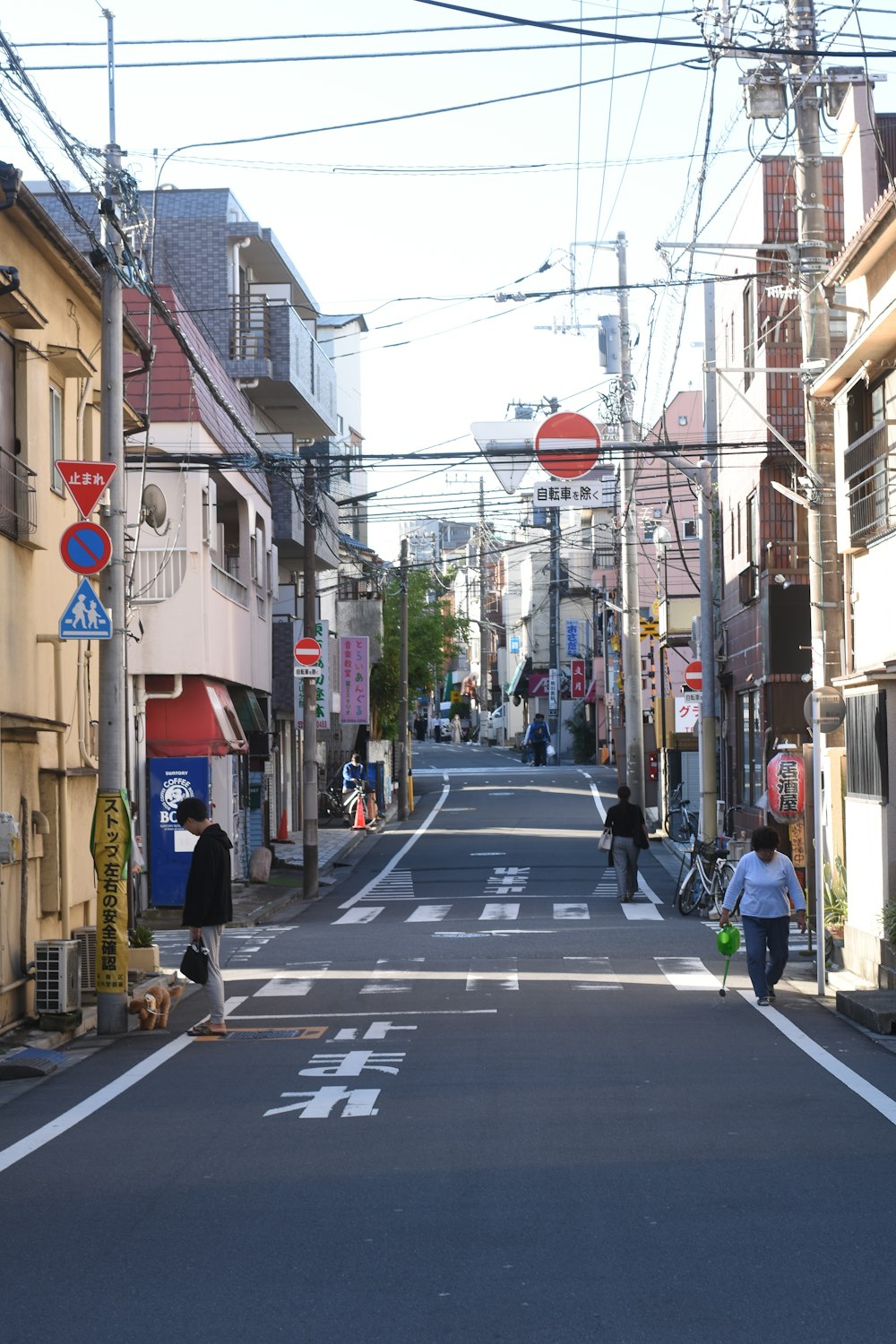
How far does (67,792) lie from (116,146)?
6.25 m

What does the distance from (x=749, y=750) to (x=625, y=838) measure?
7908mm

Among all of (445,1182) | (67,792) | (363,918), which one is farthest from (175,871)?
(445,1182)

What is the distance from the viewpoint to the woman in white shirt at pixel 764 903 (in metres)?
14.4

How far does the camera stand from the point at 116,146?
49.7ft

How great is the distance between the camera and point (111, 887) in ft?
44.6

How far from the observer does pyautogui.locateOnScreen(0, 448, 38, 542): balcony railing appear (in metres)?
13.7

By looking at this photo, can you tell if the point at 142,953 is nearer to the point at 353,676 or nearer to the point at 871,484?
the point at 871,484

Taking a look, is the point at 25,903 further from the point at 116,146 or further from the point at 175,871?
the point at 175,871

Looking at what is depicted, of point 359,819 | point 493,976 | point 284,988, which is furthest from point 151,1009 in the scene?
point 359,819

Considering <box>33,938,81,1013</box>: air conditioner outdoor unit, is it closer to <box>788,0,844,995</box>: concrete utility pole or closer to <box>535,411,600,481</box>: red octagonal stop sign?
<box>788,0,844,995</box>: concrete utility pole

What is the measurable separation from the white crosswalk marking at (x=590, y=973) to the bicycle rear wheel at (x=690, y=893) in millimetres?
6093

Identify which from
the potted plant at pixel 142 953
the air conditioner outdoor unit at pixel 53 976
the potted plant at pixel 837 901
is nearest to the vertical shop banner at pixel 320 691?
the potted plant at pixel 837 901

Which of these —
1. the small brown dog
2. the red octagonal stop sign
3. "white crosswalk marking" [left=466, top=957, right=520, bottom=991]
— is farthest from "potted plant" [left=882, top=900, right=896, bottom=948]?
the red octagonal stop sign

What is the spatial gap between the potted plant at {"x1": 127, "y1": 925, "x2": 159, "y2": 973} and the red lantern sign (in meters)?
7.73
